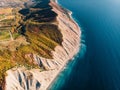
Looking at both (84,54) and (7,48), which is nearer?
(7,48)

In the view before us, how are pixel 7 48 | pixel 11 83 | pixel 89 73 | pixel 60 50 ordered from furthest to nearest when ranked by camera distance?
pixel 60 50, pixel 7 48, pixel 89 73, pixel 11 83

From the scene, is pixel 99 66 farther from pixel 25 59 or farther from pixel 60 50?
pixel 25 59

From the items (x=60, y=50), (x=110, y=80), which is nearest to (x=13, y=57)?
(x=60, y=50)

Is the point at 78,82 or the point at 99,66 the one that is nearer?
the point at 78,82

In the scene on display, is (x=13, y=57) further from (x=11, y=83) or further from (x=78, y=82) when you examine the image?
(x=78, y=82)

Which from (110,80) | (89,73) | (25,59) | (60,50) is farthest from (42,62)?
(110,80)

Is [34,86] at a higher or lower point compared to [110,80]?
lower

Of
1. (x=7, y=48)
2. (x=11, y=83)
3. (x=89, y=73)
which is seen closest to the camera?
(x=11, y=83)

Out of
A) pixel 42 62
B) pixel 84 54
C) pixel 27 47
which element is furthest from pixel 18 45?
pixel 84 54
